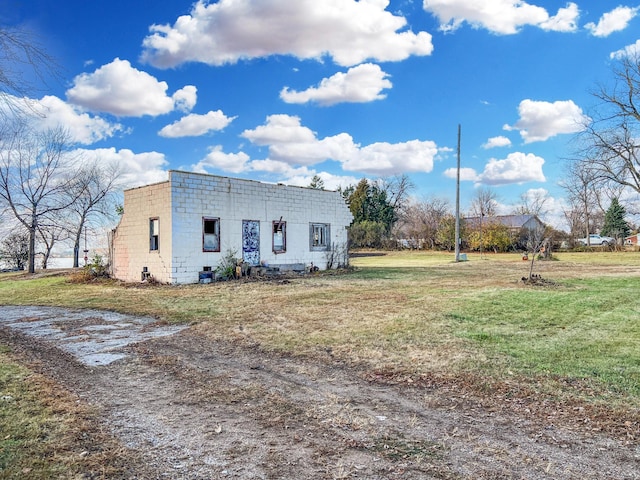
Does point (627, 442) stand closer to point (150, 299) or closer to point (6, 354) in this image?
point (6, 354)

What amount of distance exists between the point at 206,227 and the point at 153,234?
191 cm

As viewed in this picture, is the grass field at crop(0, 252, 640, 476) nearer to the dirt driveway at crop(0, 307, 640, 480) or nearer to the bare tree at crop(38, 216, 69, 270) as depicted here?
the dirt driveway at crop(0, 307, 640, 480)

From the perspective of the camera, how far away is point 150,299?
38.4 feet

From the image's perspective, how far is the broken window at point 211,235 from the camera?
15961 millimetres

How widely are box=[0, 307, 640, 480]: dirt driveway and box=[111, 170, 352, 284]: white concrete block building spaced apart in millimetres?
9932

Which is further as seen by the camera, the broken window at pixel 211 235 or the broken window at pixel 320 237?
the broken window at pixel 320 237

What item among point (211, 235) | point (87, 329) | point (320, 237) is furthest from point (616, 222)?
point (87, 329)

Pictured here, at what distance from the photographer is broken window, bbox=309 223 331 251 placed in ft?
64.8

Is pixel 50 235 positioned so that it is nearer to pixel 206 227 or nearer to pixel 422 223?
pixel 206 227

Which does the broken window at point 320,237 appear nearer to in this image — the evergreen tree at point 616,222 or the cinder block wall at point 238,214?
the cinder block wall at point 238,214

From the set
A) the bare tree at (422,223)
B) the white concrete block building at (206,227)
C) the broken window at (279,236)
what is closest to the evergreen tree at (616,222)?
the bare tree at (422,223)

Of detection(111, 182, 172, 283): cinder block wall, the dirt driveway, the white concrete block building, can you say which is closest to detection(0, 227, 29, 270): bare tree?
detection(111, 182, 172, 283): cinder block wall

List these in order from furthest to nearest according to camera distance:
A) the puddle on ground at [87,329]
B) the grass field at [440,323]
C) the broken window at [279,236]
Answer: the broken window at [279,236] → the puddle on ground at [87,329] → the grass field at [440,323]

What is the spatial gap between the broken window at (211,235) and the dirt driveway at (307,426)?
10440 mm
